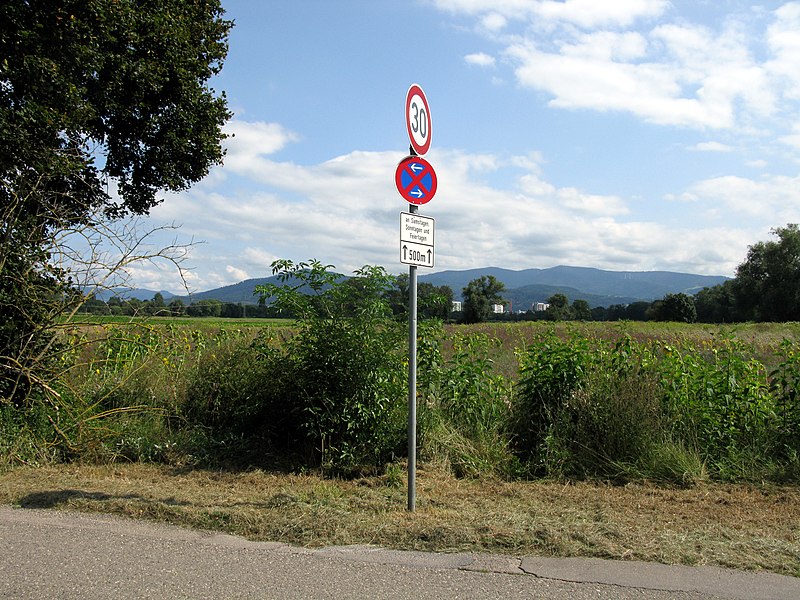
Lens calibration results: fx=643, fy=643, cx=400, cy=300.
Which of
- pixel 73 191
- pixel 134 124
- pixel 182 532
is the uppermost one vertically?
pixel 134 124

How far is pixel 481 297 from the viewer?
59.1 m

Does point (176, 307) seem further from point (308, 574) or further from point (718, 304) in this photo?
point (718, 304)

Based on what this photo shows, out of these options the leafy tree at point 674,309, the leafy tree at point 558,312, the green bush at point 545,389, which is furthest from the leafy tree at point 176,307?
the leafy tree at point 674,309

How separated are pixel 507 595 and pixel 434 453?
3409 mm

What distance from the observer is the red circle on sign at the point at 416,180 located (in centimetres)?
572

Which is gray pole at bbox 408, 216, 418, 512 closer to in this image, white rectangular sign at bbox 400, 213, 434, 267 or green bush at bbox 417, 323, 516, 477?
white rectangular sign at bbox 400, 213, 434, 267

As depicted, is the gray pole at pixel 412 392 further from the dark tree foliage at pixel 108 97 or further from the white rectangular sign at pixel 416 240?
the dark tree foliage at pixel 108 97

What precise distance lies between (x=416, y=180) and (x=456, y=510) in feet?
9.78

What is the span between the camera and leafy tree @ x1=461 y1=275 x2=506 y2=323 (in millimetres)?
51875

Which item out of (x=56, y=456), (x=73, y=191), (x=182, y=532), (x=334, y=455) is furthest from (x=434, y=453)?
(x=73, y=191)

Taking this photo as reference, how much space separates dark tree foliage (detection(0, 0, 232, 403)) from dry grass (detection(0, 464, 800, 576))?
91.0 inches

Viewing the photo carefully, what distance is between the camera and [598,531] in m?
5.01

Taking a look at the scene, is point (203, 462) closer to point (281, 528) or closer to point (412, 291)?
point (281, 528)

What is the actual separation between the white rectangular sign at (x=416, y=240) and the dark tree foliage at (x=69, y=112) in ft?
16.2
